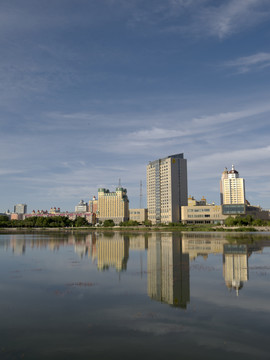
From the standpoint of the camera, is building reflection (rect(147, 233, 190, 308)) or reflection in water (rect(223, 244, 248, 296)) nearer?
building reflection (rect(147, 233, 190, 308))

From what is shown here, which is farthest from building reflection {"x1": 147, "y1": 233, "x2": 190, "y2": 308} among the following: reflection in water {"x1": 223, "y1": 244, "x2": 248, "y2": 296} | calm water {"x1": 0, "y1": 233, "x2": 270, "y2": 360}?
reflection in water {"x1": 223, "y1": 244, "x2": 248, "y2": 296}

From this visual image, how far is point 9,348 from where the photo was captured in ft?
47.6

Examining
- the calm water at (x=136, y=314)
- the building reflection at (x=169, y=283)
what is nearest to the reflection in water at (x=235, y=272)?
the calm water at (x=136, y=314)

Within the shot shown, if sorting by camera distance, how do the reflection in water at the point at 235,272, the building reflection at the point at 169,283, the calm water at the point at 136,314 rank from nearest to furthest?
the calm water at the point at 136,314 < the building reflection at the point at 169,283 < the reflection in water at the point at 235,272

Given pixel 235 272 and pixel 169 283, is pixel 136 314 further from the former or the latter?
pixel 235 272

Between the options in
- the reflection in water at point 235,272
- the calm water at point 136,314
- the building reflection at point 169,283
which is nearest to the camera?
the calm water at point 136,314

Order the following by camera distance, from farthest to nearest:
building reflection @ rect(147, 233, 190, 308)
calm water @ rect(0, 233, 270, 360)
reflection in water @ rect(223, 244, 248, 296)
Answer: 1. reflection in water @ rect(223, 244, 248, 296)
2. building reflection @ rect(147, 233, 190, 308)
3. calm water @ rect(0, 233, 270, 360)

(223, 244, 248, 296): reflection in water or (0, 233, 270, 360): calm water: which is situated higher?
(223, 244, 248, 296): reflection in water

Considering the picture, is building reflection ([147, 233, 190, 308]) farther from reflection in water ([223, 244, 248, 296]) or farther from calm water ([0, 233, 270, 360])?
reflection in water ([223, 244, 248, 296])

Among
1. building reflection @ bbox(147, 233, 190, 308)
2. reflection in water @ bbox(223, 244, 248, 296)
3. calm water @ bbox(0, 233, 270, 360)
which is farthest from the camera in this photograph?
reflection in water @ bbox(223, 244, 248, 296)

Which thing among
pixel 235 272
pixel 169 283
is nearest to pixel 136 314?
pixel 169 283

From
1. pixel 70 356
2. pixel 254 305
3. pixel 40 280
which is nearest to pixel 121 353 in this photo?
pixel 70 356

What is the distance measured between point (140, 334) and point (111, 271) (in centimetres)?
1952

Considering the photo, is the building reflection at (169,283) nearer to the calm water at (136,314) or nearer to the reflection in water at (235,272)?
the calm water at (136,314)
